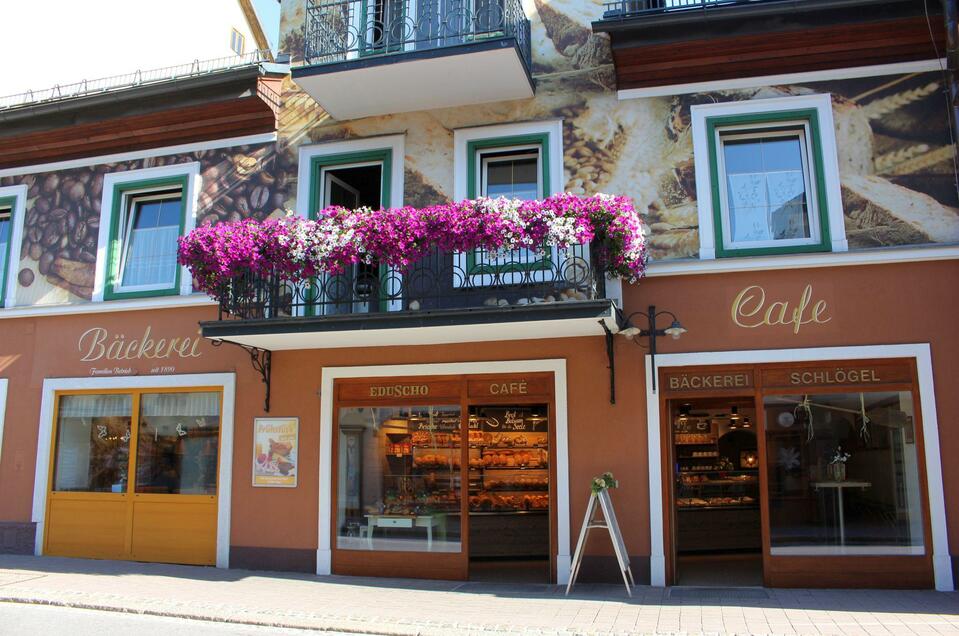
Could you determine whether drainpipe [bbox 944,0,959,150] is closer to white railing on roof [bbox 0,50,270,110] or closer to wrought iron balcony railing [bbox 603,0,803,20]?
wrought iron balcony railing [bbox 603,0,803,20]

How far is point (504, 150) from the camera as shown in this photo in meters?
11.1

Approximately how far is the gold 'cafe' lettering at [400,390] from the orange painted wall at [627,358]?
35 centimetres

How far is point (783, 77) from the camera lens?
33.2 ft

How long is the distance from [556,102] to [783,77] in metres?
2.90

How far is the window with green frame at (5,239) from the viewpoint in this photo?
42.9 ft

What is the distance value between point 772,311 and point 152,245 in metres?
9.21

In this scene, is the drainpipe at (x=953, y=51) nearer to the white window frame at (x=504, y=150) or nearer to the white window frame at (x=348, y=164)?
the white window frame at (x=504, y=150)

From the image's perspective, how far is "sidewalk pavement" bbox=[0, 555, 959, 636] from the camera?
25.0 ft

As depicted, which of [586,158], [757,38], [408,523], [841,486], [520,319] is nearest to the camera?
[520,319]

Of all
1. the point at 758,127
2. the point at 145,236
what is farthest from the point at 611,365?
the point at 145,236

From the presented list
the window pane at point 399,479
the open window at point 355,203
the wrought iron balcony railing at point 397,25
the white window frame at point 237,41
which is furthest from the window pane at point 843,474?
the white window frame at point 237,41

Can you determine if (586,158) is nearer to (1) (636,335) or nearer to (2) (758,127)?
(2) (758,127)

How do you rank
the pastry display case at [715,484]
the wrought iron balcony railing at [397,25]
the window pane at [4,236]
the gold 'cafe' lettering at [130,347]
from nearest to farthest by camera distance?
the wrought iron balcony railing at [397,25], the gold 'cafe' lettering at [130,347], the pastry display case at [715,484], the window pane at [4,236]

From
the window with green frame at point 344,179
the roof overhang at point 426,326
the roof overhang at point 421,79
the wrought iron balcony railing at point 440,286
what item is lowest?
the roof overhang at point 426,326
